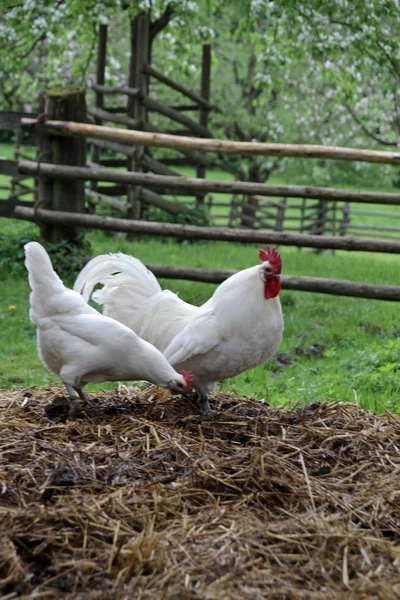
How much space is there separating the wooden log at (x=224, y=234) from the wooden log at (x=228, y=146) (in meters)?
0.83

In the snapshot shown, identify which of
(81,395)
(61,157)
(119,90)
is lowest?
(81,395)

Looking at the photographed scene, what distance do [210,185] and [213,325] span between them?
3.49m

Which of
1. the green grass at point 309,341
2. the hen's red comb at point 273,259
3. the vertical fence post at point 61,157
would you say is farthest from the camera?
the vertical fence post at point 61,157

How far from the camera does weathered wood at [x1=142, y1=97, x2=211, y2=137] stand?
13.6 m

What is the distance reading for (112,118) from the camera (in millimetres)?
14094

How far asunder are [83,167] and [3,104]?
58.4ft

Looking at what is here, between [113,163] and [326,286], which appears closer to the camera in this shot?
[326,286]

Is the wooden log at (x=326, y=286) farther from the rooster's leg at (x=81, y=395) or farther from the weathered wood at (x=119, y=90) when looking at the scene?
the weathered wood at (x=119, y=90)

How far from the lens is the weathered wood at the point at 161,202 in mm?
13531

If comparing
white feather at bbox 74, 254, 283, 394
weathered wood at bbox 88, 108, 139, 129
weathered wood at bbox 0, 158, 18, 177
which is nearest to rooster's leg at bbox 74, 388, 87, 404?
white feather at bbox 74, 254, 283, 394

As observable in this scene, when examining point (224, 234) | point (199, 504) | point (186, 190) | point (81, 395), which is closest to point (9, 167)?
point (186, 190)

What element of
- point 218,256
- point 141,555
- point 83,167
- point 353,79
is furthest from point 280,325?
point 353,79

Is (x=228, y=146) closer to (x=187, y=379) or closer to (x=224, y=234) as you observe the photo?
(x=224, y=234)

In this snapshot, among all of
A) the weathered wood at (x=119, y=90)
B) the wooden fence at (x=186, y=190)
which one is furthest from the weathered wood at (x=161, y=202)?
the wooden fence at (x=186, y=190)
